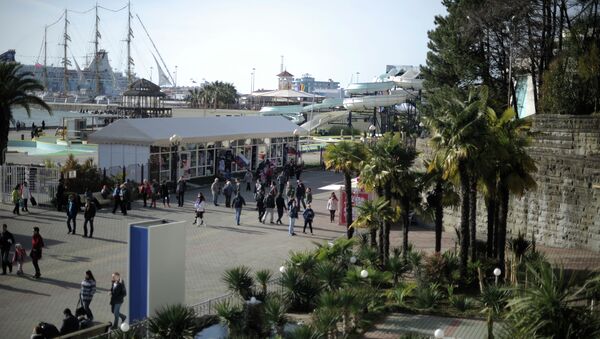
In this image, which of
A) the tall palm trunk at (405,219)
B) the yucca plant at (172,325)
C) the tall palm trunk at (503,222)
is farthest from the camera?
the tall palm trunk at (405,219)

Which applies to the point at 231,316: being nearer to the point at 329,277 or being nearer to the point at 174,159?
the point at 329,277

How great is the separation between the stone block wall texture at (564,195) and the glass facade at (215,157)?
14.7 m

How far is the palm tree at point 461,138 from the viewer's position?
1719 cm

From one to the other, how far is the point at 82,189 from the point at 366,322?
60.3ft

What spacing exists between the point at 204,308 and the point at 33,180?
16.4 m

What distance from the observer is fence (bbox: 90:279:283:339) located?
12.0 m

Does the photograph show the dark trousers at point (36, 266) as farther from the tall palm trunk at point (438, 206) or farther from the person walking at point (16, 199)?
the tall palm trunk at point (438, 206)

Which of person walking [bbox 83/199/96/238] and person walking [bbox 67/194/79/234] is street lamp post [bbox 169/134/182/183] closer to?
person walking [bbox 67/194/79/234]

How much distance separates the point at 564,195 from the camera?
23562 millimetres

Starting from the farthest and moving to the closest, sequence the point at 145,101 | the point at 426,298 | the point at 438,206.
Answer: the point at 145,101
the point at 438,206
the point at 426,298

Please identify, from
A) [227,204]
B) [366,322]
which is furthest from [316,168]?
[366,322]

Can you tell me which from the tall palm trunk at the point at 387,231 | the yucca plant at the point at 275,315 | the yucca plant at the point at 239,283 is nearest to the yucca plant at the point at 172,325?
the yucca plant at the point at 275,315

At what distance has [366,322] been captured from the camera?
48.1 feet

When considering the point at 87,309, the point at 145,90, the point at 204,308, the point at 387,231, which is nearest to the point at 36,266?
the point at 87,309
